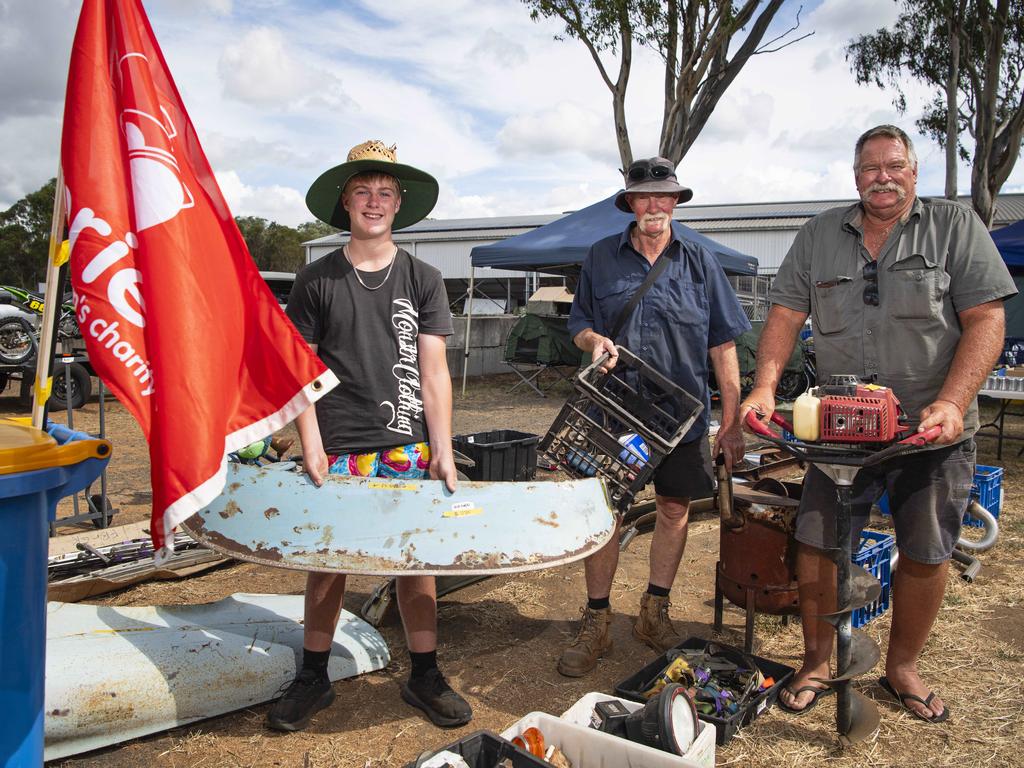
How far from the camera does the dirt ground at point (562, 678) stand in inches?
109

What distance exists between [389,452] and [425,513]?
0.51m

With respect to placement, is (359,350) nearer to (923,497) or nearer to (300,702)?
(300,702)

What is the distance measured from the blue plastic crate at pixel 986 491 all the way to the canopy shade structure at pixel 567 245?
6192 millimetres

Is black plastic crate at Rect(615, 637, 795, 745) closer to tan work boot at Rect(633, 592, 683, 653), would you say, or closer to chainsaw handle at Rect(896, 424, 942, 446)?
tan work boot at Rect(633, 592, 683, 653)

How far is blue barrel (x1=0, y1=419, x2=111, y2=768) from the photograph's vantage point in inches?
72.0

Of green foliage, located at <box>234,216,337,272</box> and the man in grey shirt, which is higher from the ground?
green foliage, located at <box>234,216,337,272</box>

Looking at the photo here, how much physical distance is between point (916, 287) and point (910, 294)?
30mm

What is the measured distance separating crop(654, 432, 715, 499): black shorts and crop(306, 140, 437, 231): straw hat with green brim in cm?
151

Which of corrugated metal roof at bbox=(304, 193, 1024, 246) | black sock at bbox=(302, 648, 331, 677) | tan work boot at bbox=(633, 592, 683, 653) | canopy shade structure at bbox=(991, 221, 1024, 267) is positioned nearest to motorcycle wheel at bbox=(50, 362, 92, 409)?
black sock at bbox=(302, 648, 331, 677)

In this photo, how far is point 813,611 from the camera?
3107mm

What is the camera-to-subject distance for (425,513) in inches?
95.6

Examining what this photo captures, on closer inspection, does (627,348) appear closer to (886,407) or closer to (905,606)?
(886,407)

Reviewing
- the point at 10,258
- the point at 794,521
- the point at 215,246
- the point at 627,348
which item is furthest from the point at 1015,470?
the point at 10,258

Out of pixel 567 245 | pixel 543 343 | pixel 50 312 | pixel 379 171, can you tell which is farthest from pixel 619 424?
pixel 543 343
